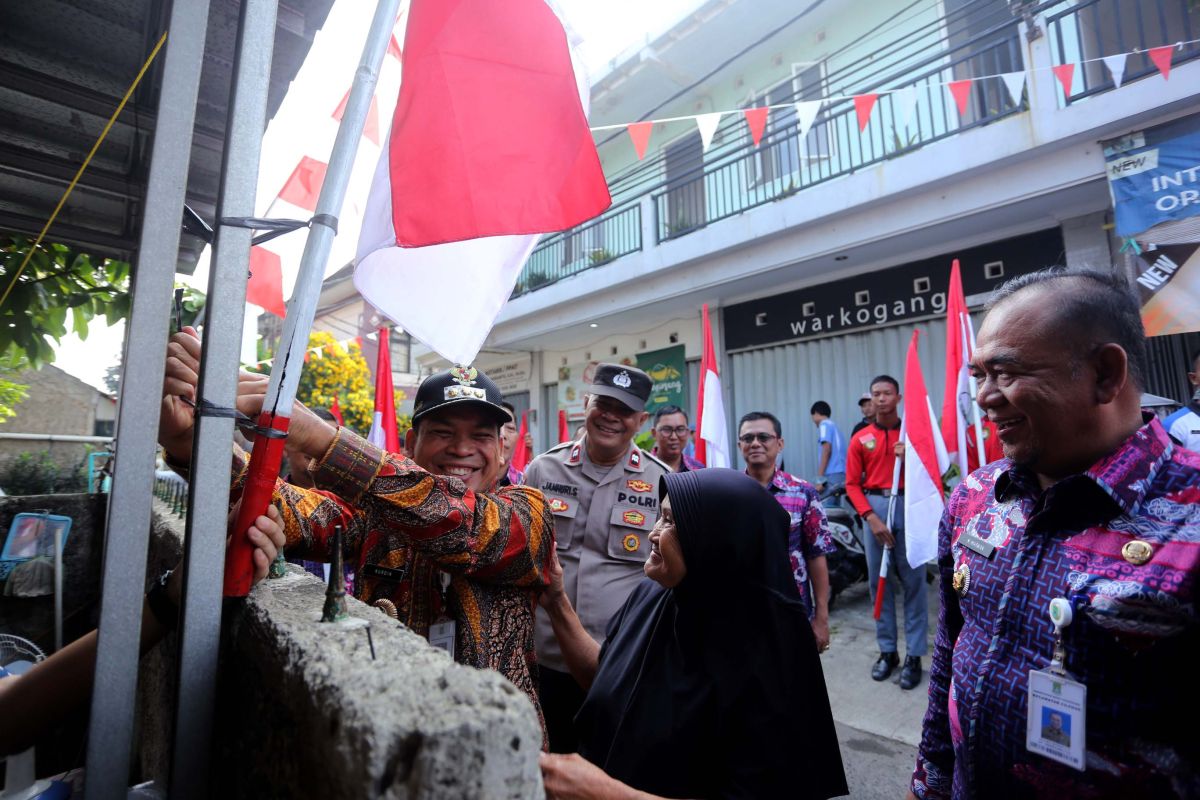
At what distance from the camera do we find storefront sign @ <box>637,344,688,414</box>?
1029 cm

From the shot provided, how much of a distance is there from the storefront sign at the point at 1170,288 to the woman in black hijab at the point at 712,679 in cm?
531

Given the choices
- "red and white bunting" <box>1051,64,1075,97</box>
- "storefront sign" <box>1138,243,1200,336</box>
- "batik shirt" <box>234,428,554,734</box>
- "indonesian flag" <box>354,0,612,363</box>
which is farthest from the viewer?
"red and white bunting" <box>1051,64,1075,97</box>

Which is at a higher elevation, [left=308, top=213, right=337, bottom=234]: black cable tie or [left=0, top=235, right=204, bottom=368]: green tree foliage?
[left=0, top=235, right=204, bottom=368]: green tree foliage

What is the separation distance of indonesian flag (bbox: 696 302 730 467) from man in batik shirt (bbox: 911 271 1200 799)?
3.93 m

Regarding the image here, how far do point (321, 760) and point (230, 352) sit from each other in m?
0.58

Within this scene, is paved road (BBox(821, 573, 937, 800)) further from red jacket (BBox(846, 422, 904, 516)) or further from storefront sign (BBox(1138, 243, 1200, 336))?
storefront sign (BBox(1138, 243, 1200, 336))

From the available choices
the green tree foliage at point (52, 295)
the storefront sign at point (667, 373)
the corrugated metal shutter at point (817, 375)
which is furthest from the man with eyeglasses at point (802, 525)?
the storefront sign at point (667, 373)

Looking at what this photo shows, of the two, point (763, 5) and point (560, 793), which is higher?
point (763, 5)

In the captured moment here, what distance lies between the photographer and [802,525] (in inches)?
149

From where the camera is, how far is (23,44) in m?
1.92

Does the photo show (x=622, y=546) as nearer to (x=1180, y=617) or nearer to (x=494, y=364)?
(x=1180, y=617)

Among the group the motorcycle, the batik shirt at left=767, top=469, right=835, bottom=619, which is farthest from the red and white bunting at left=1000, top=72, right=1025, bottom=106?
the batik shirt at left=767, top=469, right=835, bottom=619

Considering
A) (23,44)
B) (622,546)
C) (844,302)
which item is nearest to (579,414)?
(844,302)

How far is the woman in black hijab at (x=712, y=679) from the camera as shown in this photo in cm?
149
